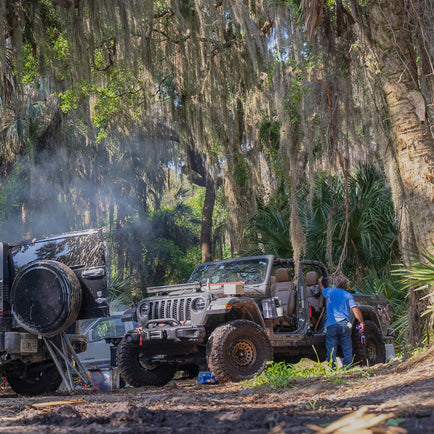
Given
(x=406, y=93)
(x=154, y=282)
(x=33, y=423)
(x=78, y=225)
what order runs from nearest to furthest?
(x=33, y=423), (x=406, y=93), (x=78, y=225), (x=154, y=282)

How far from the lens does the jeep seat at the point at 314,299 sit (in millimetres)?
10484

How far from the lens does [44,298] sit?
8602 mm

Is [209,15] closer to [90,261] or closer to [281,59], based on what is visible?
[281,59]

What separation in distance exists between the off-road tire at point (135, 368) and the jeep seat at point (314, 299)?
261 cm

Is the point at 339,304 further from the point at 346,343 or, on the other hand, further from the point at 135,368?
the point at 135,368

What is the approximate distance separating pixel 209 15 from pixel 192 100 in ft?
10.3

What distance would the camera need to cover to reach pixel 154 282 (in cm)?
2734

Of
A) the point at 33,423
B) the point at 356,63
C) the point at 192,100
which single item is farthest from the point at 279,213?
the point at 33,423

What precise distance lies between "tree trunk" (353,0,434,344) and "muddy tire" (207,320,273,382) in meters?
2.15

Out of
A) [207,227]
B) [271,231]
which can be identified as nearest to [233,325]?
[271,231]

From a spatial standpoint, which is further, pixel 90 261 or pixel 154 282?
pixel 154 282

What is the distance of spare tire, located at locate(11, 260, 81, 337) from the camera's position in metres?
8.58

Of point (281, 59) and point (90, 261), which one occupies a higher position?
point (281, 59)

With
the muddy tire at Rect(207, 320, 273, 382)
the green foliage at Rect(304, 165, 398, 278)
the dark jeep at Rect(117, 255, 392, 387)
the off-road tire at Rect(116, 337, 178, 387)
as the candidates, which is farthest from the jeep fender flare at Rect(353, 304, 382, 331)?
the off-road tire at Rect(116, 337, 178, 387)
